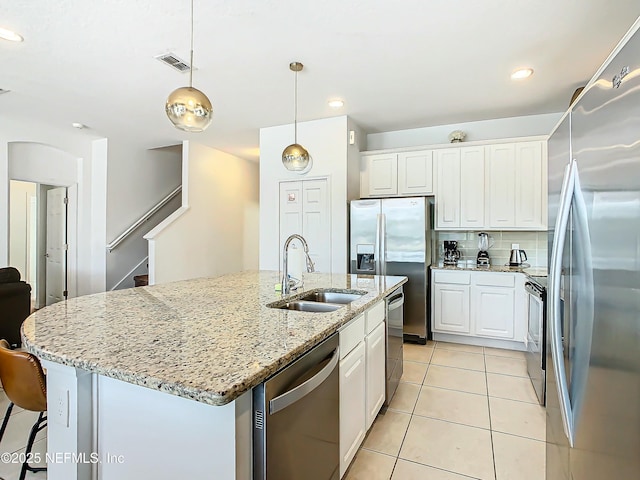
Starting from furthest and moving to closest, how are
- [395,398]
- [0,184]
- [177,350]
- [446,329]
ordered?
[0,184] → [446,329] → [395,398] → [177,350]

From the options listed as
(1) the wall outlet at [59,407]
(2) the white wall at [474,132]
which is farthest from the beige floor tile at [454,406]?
(2) the white wall at [474,132]

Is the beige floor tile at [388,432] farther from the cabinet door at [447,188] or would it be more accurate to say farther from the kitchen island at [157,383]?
the cabinet door at [447,188]

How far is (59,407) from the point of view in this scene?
3.84ft

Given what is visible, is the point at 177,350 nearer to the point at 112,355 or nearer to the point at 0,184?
the point at 112,355

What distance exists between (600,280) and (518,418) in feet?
6.51

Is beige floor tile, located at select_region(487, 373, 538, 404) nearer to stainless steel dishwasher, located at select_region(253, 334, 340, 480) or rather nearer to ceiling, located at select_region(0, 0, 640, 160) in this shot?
stainless steel dishwasher, located at select_region(253, 334, 340, 480)

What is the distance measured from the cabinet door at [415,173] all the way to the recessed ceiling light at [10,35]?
381 centimetres

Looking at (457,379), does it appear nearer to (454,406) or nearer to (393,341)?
(454,406)

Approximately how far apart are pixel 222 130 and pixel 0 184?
2.92 meters

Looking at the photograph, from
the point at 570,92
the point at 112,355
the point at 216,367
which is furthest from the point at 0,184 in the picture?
the point at 570,92

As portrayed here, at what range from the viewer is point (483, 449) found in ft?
6.86

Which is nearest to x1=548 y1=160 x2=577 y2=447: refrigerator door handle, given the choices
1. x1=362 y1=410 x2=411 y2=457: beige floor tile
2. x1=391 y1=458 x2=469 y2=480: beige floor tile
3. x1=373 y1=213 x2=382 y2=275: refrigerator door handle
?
x1=391 y1=458 x2=469 y2=480: beige floor tile

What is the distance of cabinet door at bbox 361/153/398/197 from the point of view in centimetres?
457

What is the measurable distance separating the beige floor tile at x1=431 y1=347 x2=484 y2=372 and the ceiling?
2732 millimetres
